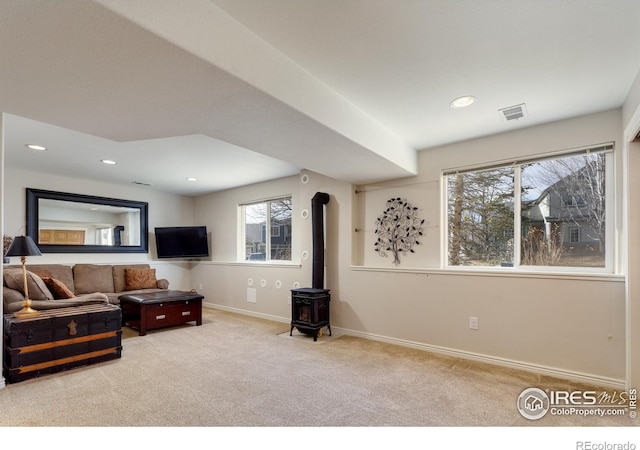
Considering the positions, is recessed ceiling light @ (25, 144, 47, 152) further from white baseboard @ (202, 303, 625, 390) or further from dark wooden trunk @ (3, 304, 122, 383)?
white baseboard @ (202, 303, 625, 390)

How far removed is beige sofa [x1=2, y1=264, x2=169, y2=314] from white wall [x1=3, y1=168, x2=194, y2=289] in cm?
24

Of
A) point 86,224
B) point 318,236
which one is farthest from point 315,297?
point 86,224

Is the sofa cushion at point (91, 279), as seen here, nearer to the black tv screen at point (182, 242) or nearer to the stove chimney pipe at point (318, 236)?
the black tv screen at point (182, 242)

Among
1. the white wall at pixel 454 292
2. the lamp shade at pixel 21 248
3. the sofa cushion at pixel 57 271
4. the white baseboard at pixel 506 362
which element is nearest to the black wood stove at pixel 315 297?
the white wall at pixel 454 292

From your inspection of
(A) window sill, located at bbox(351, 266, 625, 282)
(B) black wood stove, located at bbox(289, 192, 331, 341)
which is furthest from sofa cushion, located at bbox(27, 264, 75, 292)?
(A) window sill, located at bbox(351, 266, 625, 282)

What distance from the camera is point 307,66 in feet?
7.19

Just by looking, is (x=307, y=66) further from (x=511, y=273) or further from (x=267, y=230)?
(x=267, y=230)

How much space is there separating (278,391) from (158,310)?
110 inches

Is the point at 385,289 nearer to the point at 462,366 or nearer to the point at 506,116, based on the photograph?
the point at 462,366

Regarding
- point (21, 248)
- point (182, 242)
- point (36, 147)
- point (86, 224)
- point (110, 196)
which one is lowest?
point (182, 242)

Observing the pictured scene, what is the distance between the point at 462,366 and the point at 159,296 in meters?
4.11

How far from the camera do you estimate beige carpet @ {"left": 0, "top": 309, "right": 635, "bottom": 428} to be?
2180 mm

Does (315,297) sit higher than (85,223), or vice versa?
(85,223)
